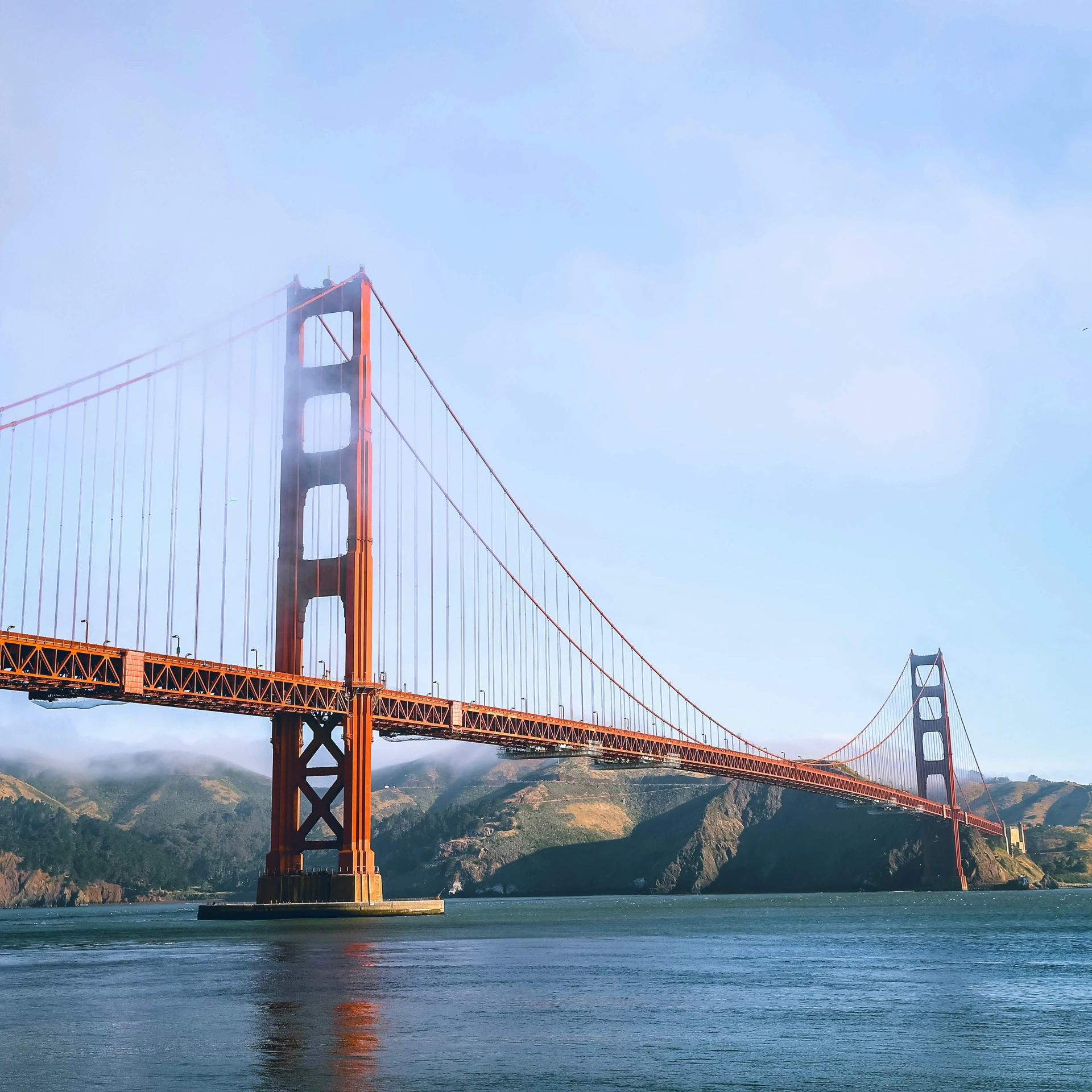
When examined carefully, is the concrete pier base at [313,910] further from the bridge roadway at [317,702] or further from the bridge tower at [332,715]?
the bridge roadway at [317,702]

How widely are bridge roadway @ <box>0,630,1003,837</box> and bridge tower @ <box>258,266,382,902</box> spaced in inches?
57.1

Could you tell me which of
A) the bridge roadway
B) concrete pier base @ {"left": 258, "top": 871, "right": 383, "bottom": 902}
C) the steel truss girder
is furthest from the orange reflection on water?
the steel truss girder

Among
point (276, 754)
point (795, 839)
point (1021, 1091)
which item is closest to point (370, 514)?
point (276, 754)

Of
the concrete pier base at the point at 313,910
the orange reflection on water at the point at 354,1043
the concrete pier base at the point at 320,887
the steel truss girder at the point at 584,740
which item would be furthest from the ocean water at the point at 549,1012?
the steel truss girder at the point at 584,740

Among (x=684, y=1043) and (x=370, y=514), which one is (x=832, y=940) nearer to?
(x=370, y=514)

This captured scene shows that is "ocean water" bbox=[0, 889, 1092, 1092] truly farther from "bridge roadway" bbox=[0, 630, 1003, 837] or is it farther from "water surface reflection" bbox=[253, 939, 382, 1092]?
"bridge roadway" bbox=[0, 630, 1003, 837]

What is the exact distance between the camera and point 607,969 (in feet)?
114

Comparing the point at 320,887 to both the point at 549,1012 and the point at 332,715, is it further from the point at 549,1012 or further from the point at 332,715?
the point at 549,1012

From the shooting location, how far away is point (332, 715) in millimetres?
61938

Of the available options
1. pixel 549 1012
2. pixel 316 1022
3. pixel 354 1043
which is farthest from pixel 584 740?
pixel 354 1043

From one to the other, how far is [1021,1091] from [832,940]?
35.1 meters

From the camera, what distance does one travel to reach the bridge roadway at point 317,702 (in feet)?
158

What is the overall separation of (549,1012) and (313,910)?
3726cm

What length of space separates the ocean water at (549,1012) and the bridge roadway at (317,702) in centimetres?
909
